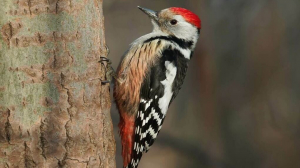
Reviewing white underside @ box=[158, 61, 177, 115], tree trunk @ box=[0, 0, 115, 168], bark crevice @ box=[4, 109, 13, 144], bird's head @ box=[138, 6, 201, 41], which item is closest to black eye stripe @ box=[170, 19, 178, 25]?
bird's head @ box=[138, 6, 201, 41]

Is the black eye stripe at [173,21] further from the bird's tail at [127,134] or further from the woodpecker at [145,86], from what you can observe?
the bird's tail at [127,134]

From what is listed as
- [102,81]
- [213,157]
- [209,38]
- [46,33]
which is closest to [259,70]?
[209,38]

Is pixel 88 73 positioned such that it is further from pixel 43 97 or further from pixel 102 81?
pixel 43 97

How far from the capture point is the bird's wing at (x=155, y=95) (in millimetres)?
3900

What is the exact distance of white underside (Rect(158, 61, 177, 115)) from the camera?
396cm

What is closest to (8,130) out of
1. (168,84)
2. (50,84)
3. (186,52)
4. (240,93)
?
(50,84)

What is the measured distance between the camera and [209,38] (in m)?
7.99

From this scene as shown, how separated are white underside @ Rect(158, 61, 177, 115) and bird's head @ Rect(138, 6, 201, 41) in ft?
1.61

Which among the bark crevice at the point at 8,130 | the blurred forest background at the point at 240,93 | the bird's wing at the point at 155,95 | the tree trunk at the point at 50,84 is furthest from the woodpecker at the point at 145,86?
the blurred forest background at the point at 240,93

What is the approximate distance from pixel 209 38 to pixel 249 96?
131 cm

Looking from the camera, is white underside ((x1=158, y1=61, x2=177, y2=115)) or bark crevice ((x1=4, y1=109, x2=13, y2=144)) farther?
white underside ((x1=158, y1=61, x2=177, y2=115))

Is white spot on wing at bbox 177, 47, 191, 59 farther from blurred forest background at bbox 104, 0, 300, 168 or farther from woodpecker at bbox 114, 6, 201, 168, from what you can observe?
blurred forest background at bbox 104, 0, 300, 168

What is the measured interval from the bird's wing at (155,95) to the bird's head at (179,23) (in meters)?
0.31

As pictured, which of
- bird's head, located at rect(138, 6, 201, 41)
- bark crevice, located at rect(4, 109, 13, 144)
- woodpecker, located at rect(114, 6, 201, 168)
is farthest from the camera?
bird's head, located at rect(138, 6, 201, 41)
